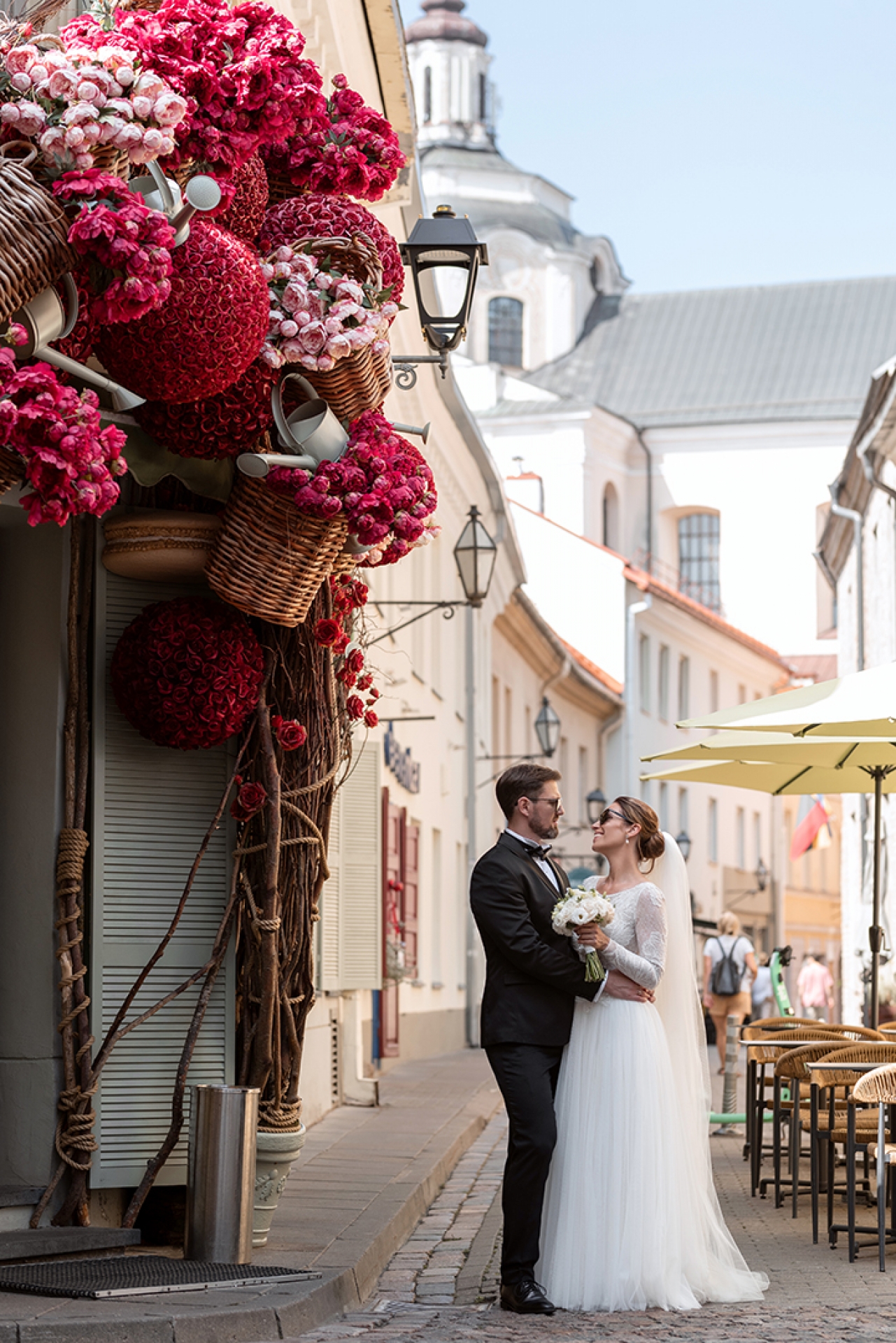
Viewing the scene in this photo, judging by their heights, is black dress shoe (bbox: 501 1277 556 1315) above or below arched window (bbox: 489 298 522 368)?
below

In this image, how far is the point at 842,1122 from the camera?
955 cm

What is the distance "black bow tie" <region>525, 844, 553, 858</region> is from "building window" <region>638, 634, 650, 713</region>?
39346mm

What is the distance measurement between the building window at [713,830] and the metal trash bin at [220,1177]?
1843 inches

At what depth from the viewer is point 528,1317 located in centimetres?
708

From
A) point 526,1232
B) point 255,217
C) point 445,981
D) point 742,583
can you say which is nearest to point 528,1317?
point 526,1232

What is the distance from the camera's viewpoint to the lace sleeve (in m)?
7.49

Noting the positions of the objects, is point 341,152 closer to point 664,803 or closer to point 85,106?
point 85,106

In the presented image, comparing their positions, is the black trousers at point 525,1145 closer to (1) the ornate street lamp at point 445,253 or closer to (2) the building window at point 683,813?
(1) the ornate street lamp at point 445,253

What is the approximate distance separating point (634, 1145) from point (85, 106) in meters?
3.98

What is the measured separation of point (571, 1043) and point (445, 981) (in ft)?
58.2

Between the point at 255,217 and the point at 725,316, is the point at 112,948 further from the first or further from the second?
the point at 725,316

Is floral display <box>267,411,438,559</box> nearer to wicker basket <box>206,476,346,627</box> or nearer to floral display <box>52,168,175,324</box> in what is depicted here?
wicker basket <box>206,476,346,627</box>

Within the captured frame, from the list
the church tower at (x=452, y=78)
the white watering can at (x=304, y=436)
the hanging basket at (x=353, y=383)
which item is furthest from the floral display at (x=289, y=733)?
the church tower at (x=452, y=78)

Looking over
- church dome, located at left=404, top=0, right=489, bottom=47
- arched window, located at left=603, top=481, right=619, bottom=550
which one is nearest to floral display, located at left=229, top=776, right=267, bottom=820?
arched window, located at left=603, top=481, right=619, bottom=550
